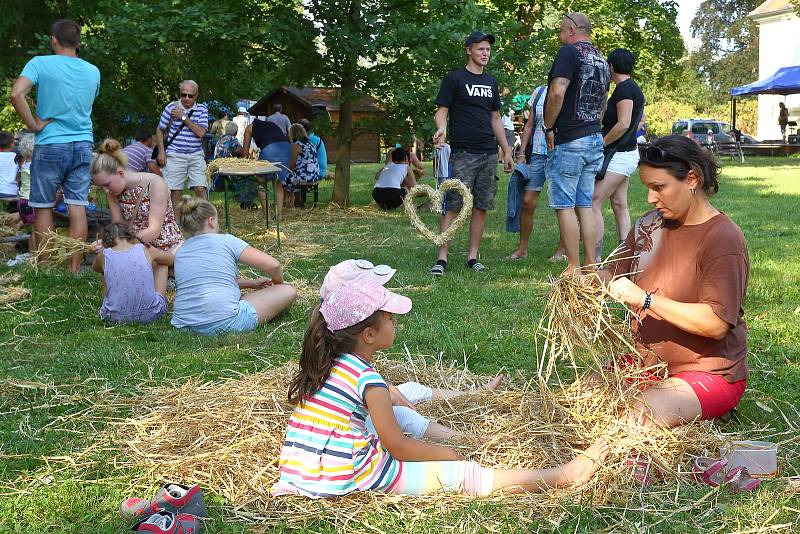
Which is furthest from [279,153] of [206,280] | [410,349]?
[410,349]

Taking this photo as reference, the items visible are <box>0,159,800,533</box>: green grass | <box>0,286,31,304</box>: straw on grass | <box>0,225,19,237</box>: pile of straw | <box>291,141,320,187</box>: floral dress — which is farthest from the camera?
<box>291,141,320,187</box>: floral dress

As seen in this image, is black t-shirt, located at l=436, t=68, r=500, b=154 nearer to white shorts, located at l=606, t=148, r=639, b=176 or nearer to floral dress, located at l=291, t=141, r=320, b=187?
white shorts, located at l=606, t=148, r=639, b=176

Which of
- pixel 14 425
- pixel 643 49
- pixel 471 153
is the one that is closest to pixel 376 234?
pixel 471 153

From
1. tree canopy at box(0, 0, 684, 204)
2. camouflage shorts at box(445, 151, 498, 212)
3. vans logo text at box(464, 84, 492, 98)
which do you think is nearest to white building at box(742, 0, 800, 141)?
tree canopy at box(0, 0, 684, 204)

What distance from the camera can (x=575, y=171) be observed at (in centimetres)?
708

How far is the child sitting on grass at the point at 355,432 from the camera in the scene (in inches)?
122

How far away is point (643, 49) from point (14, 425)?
28.4 metres

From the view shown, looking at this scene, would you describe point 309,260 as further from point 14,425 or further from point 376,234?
point 14,425

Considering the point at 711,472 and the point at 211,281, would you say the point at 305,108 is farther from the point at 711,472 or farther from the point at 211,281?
the point at 711,472

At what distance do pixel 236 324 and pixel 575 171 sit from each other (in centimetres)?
319

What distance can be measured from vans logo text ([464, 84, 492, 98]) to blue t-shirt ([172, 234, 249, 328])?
10.1 ft

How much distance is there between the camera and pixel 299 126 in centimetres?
1532

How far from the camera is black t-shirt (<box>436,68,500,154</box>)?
7902 millimetres

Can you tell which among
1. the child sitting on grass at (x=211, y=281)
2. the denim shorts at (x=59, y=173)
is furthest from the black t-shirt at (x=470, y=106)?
the denim shorts at (x=59, y=173)
